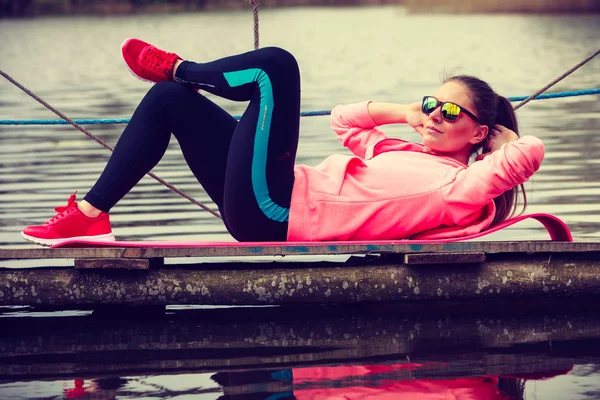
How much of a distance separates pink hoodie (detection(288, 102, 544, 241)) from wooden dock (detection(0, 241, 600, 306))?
0.31 ft

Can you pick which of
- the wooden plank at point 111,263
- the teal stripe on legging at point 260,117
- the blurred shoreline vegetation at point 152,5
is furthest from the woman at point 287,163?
the blurred shoreline vegetation at point 152,5

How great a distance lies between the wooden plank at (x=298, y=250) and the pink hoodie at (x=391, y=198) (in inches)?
3.0

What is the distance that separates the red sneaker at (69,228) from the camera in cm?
484

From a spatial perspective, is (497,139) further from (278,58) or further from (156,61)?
(156,61)

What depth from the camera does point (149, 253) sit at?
4879 millimetres

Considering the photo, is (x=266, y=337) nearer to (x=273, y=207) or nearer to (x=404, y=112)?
(x=273, y=207)

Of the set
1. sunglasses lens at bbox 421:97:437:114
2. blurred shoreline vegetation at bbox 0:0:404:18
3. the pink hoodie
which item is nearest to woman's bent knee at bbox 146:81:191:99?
the pink hoodie

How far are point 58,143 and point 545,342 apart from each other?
9.53 meters

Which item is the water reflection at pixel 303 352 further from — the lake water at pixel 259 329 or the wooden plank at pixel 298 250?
the wooden plank at pixel 298 250

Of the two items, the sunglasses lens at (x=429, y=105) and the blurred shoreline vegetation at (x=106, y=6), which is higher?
the blurred shoreline vegetation at (x=106, y=6)

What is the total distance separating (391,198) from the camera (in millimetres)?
4734

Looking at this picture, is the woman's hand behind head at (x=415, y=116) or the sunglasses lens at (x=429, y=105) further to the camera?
the woman's hand behind head at (x=415, y=116)

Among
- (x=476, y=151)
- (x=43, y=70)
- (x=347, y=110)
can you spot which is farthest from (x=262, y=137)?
(x=43, y=70)

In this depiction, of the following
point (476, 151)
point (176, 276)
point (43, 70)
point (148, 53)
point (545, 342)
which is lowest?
point (545, 342)
